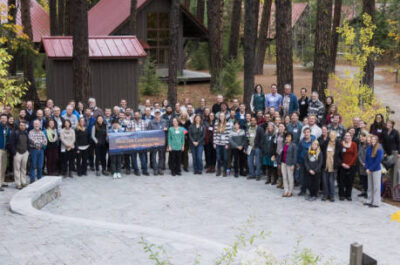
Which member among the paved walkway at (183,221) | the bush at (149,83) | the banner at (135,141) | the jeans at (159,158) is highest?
the bush at (149,83)

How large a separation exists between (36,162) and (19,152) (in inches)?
24.5

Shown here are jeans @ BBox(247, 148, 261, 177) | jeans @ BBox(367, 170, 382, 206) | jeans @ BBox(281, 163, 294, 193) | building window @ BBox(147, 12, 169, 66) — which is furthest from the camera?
building window @ BBox(147, 12, 169, 66)

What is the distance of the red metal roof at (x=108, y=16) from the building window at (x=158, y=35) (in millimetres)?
1583

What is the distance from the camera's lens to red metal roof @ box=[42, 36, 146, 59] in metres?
21.3

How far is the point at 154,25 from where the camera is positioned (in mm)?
32219

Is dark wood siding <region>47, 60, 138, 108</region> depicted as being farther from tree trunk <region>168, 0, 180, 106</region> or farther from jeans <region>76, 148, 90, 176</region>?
jeans <region>76, 148, 90, 176</region>

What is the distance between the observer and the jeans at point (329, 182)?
1315 centimetres

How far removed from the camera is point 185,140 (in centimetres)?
1588

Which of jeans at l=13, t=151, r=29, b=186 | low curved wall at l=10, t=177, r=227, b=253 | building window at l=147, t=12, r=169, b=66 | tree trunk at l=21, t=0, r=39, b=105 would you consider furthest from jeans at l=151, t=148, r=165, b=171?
building window at l=147, t=12, r=169, b=66

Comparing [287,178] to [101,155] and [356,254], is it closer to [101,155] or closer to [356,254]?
[101,155]

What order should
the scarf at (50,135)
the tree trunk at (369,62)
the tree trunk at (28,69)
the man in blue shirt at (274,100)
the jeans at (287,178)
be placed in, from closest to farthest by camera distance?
the jeans at (287,178), the scarf at (50,135), the man in blue shirt at (274,100), the tree trunk at (369,62), the tree trunk at (28,69)

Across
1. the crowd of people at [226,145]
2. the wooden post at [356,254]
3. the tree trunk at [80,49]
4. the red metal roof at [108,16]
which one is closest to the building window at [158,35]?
the red metal roof at [108,16]

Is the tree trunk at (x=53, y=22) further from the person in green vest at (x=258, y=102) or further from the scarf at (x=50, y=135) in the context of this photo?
the scarf at (x=50, y=135)

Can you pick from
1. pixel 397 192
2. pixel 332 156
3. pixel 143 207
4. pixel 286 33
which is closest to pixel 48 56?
pixel 286 33
